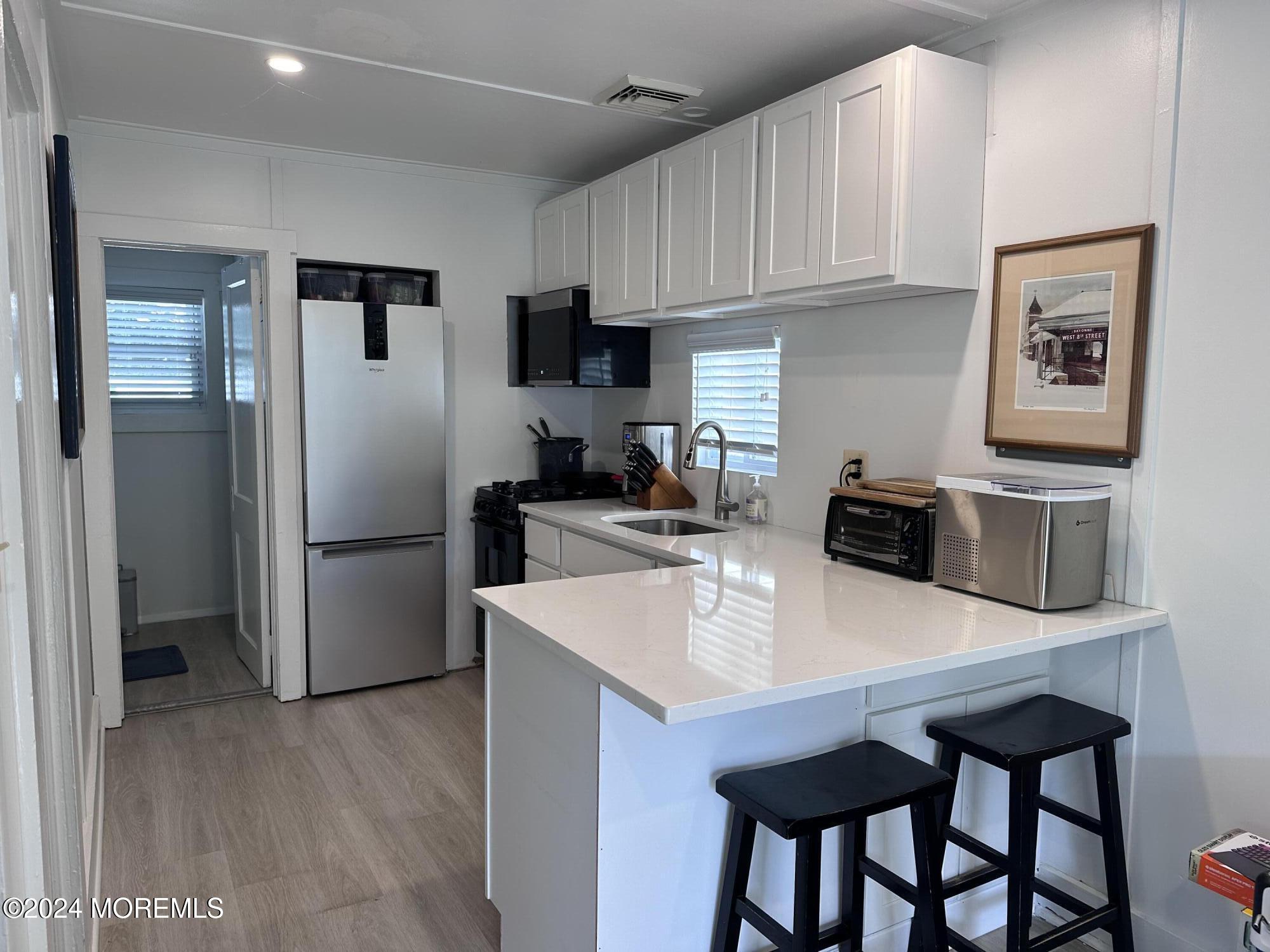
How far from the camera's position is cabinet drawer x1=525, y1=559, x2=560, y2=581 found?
150 inches

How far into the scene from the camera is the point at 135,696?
159 inches

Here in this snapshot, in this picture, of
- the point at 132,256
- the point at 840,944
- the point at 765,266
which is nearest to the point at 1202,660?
the point at 840,944

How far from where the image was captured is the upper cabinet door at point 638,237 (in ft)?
11.6

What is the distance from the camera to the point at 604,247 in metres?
3.88

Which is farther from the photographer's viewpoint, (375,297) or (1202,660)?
(375,297)

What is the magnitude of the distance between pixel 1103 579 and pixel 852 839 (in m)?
0.97

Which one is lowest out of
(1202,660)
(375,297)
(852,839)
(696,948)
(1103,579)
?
(696,948)

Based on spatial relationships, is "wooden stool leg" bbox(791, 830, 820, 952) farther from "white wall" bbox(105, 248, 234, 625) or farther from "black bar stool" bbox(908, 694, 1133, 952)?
"white wall" bbox(105, 248, 234, 625)

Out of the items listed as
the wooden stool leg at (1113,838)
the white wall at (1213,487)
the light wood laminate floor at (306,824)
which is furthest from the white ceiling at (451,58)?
the light wood laminate floor at (306,824)

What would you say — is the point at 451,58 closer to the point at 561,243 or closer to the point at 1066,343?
the point at 561,243

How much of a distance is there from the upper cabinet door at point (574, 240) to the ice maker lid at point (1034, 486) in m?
2.22

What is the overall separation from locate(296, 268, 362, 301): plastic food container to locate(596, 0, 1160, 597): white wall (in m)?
1.83

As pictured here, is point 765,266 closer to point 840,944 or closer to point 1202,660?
point 1202,660

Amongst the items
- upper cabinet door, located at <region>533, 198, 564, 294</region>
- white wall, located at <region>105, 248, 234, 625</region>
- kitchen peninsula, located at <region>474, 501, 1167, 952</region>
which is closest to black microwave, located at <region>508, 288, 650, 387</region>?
upper cabinet door, located at <region>533, 198, 564, 294</region>
